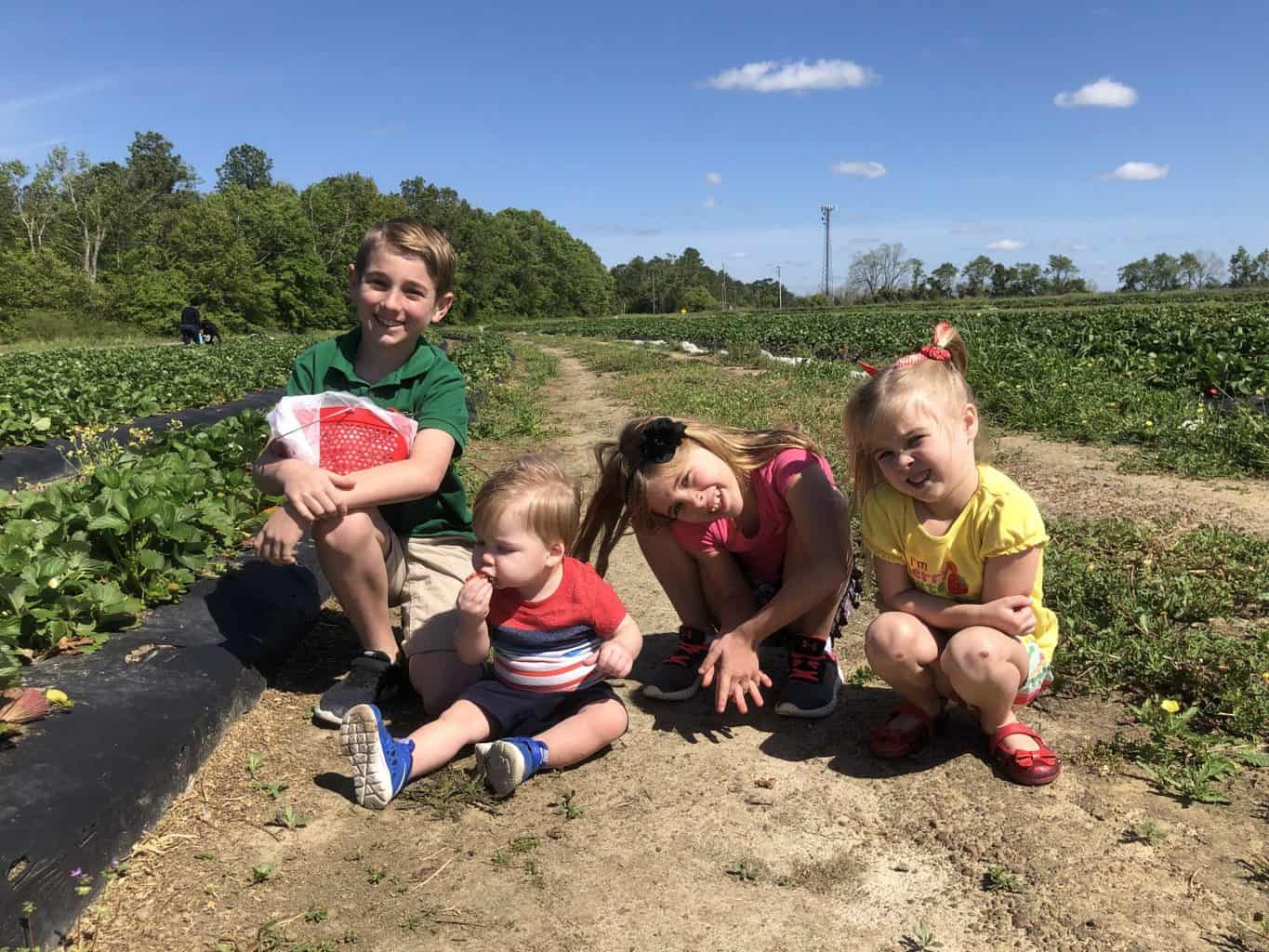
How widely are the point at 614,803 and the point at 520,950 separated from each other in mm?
643

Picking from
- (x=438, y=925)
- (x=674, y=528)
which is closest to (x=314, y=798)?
(x=438, y=925)

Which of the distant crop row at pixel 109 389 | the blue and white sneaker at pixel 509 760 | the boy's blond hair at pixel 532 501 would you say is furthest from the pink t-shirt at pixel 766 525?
the distant crop row at pixel 109 389

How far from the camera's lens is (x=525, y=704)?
8.98ft

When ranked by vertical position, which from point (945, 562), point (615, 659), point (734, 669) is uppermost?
point (945, 562)

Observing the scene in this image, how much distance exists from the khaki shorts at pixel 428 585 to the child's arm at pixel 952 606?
1.39 m

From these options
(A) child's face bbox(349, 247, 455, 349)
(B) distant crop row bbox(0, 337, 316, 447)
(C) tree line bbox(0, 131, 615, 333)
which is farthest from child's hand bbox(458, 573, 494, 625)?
(C) tree line bbox(0, 131, 615, 333)

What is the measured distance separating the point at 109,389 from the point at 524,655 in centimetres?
917

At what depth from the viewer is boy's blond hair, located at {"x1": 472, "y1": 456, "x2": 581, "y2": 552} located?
2.53m

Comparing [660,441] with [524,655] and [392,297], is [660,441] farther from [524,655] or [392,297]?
[392,297]

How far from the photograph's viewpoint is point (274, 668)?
3.26 meters

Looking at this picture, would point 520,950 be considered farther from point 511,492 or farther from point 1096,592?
point 1096,592

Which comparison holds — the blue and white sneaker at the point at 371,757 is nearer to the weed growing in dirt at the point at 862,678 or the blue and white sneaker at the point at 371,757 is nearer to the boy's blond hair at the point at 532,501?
the boy's blond hair at the point at 532,501

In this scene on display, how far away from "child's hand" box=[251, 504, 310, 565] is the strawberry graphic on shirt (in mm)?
1923

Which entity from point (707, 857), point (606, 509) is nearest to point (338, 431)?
point (606, 509)
